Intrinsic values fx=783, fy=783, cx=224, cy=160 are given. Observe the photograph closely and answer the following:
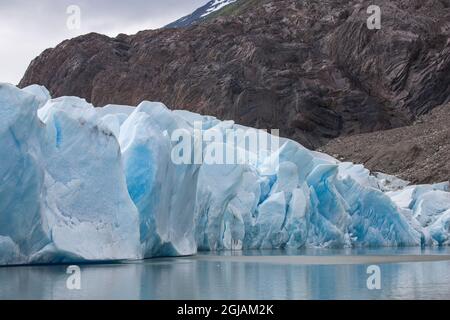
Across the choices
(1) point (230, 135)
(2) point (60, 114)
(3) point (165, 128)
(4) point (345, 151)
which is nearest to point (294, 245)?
(1) point (230, 135)

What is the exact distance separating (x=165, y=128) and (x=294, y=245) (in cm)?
882

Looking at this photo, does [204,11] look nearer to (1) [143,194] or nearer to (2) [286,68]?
(2) [286,68]

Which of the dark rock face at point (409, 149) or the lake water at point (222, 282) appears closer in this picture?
the lake water at point (222, 282)

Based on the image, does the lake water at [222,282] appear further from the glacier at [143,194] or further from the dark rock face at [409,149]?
the dark rock face at [409,149]

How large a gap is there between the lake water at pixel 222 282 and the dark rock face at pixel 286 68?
53.3 meters

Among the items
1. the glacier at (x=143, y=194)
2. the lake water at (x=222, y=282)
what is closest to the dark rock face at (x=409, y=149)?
the glacier at (x=143, y=194)

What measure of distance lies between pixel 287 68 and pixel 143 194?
59490mm

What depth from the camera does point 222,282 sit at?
36.8 ft

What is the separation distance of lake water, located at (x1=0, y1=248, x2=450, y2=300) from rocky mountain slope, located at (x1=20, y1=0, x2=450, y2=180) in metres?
53.5

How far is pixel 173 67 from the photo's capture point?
76000 millimetres

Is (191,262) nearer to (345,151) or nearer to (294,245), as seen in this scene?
(294,245)

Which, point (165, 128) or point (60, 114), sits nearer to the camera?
point (60, 114)

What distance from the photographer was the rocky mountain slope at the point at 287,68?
69.8m

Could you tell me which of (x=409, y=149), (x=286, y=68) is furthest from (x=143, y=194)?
(x=286, y=68)
